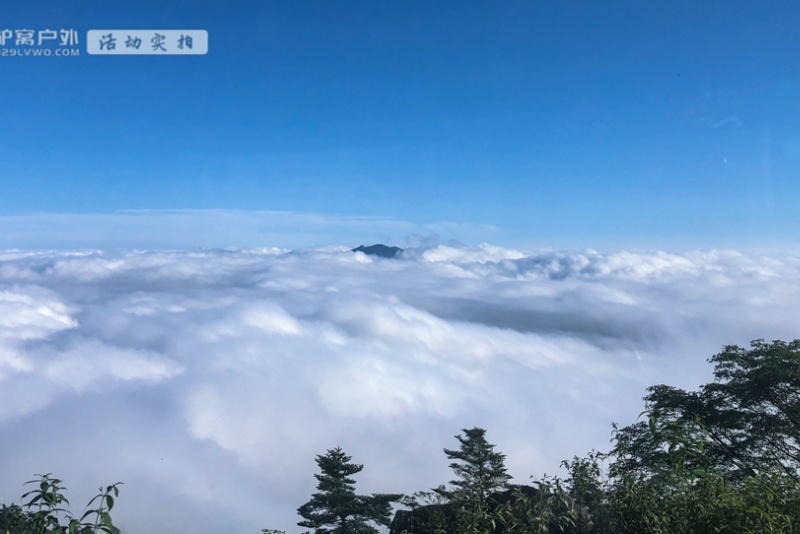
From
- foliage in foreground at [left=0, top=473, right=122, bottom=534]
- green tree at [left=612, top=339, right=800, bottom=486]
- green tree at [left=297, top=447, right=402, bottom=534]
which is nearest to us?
foliage in foreground at [left=0, top=473, right=122, bottom=534]

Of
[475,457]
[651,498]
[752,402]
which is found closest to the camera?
[651,498]

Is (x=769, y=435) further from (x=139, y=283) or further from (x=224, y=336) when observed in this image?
(x=139, y=283)

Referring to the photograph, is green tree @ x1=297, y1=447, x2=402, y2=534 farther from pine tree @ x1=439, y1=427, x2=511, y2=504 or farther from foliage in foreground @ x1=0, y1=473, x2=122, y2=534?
foliage in foreground @ x1=0, y1=473, x2=122, y2=534

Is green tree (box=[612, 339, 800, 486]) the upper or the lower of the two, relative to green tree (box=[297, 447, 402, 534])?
upper

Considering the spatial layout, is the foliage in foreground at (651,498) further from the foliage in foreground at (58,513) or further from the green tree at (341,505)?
the green tree at (341,505)

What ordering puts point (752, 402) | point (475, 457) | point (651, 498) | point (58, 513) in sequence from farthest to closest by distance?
point (475, 457) < point (752, 402) < point (651, 498) < point (58, 513)

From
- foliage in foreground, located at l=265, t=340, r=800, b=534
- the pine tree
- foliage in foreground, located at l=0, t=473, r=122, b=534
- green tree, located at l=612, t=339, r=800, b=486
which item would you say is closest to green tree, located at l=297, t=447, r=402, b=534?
the pine tree

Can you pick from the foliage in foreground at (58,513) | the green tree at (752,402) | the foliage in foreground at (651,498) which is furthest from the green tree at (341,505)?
the foliage in foreground at (58,513)

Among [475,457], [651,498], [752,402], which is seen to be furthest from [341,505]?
[651,498]

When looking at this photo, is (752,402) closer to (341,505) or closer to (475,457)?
(475,457)
